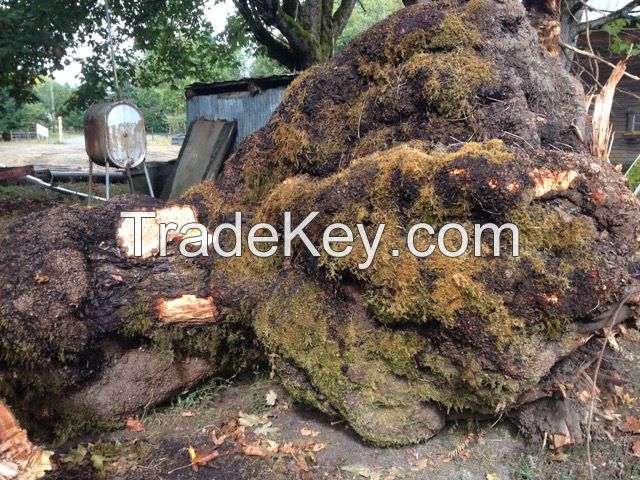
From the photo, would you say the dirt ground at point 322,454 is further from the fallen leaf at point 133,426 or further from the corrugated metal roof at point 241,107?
the corrugated metal roof at point 241,107

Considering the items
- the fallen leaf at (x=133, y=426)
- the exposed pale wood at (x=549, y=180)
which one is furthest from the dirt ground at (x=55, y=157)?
the exposed pale wood at (x=549, y=180)

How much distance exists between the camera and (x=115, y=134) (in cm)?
736

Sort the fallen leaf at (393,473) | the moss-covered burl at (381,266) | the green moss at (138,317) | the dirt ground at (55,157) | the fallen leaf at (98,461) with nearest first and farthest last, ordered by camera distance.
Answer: the moss-covered burl at (381,266)
the fallen leaf at (393,473)
the fallen leaf at (98,461)
the green moss at (138,317)
the dirt ground at (55,157)

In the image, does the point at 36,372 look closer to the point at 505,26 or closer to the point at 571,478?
the point at 571,478

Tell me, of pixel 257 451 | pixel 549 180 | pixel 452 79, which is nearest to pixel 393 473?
pixel 257 451

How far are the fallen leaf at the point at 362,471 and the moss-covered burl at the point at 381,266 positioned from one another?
151 mm

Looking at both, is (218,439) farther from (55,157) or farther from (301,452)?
(55,157)

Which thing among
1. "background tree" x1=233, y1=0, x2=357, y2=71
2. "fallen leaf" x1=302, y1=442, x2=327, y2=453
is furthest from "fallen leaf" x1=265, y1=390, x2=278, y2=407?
"background tree" x1=233, y1=0, x2=357, y2=71

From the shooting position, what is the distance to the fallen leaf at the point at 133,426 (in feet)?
10.4

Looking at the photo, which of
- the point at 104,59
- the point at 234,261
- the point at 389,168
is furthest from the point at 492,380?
the point at 104,59

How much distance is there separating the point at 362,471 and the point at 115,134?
622 cm

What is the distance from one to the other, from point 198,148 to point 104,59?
446cm

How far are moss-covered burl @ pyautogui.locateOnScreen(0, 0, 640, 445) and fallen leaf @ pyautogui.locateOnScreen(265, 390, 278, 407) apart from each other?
32cm

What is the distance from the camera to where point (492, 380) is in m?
2.48
